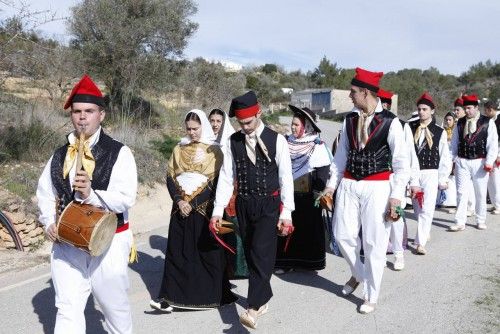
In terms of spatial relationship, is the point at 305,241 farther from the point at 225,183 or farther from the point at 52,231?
the point at 52,231

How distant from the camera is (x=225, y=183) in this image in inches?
188

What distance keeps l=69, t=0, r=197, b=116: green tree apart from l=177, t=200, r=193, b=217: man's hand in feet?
39.9

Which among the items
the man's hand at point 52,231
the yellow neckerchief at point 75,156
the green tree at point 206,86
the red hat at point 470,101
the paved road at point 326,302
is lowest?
the paved road at point 326,302

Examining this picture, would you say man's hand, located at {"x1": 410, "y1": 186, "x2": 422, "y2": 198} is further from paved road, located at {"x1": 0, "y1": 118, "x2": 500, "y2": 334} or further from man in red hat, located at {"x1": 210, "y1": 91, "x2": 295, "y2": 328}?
man in red hat, located at {"x1": 210, "y1": 91, "x2": 295, "y2": 328}

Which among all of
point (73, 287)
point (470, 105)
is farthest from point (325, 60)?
point (73, 287)

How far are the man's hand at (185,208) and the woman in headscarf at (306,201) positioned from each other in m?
1.67

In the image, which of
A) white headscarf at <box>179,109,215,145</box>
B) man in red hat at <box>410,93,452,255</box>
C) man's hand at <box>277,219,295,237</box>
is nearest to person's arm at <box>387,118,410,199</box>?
man's hand at <box>277,219,295,237</box>

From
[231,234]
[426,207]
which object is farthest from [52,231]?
[426,207]

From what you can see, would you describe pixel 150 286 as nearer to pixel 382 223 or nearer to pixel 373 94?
pixel 382 223

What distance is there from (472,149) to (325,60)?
82.9 meters

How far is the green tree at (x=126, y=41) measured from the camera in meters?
17.3

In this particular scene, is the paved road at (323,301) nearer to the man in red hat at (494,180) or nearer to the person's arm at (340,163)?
the person's arm at (340,163)

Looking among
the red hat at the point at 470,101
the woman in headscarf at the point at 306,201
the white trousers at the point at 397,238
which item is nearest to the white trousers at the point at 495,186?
the red hat at the point at 470,101

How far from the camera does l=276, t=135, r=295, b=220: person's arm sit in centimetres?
462
